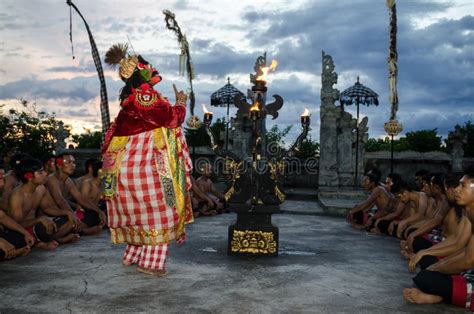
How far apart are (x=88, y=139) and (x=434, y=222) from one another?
31.4 metres

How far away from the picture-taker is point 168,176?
487 cm

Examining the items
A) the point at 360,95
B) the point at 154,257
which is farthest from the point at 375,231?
the point at 360,95

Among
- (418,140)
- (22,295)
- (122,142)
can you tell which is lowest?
(22,295)

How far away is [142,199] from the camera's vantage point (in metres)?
4.76

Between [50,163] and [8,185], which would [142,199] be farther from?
[50,163]

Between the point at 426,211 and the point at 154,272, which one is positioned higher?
the point at 426,211

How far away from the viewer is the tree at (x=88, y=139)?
32.3m

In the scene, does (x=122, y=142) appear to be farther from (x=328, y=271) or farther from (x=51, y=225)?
(x=328, y=271)

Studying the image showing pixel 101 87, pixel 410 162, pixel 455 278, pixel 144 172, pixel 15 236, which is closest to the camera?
pixel 455 278

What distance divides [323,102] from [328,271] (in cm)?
992

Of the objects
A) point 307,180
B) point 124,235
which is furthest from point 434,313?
point 307,180

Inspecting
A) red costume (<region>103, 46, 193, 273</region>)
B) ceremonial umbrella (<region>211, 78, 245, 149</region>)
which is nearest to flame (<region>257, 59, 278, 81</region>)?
red costume (<region>103, 46, 193, 273</region>)

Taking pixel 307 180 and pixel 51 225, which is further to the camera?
pixel 307 180

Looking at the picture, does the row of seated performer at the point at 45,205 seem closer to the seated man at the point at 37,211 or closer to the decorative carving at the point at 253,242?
the seated man at the point at 37,211
